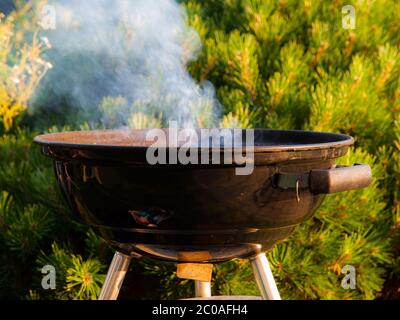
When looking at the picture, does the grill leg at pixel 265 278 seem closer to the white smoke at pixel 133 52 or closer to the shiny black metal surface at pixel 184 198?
the shiny black metal surface at pixel 184 198

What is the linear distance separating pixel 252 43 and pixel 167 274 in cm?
90

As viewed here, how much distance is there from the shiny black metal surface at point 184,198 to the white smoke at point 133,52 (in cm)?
88

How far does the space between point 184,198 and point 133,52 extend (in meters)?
1.26

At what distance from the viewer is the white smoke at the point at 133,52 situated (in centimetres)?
253

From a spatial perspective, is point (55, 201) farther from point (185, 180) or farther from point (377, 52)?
point (377, 52)

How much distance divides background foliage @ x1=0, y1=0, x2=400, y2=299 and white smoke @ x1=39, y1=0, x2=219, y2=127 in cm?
7

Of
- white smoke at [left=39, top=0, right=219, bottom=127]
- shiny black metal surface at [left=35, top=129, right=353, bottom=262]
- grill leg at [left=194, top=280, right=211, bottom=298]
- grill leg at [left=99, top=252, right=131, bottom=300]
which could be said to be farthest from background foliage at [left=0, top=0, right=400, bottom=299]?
shiny black metal surface at [left=35, top=129, right=353, bottom=262]

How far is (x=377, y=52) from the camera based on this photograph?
2.71 m

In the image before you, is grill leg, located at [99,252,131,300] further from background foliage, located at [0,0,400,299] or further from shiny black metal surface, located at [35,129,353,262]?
background foliage, located at [0,0,400,299]

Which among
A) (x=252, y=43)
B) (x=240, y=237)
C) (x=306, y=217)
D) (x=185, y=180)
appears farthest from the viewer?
(x=252, y=43)

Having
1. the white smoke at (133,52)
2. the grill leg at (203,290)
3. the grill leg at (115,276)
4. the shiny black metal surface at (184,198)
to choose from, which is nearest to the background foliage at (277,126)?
the white smoke at (133,52)

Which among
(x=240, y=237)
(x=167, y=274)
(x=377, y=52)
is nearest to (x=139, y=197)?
(x=240, y=237)

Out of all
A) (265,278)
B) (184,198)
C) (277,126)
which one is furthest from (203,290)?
(277,126)

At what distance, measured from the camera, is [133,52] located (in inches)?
103
